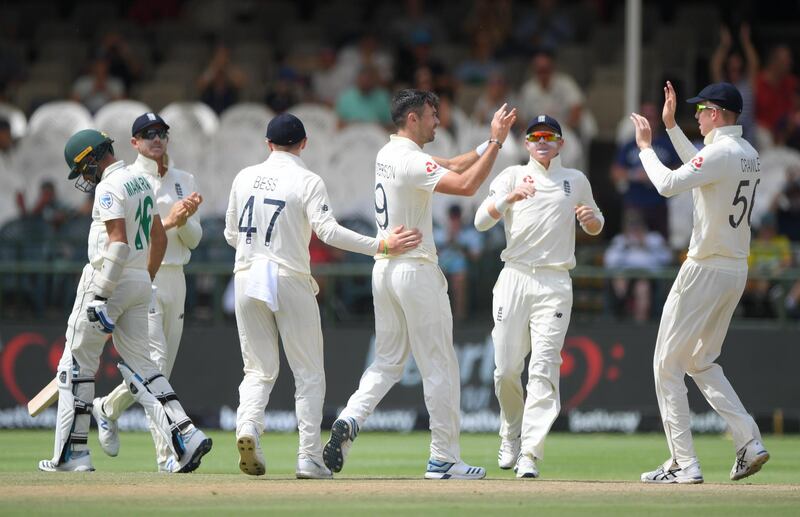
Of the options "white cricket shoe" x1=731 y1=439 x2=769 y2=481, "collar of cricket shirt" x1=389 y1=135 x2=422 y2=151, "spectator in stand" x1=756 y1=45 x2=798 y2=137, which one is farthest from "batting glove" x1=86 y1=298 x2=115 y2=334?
"spectator in stand" x1=756 y1=45 x2=798 y2=137

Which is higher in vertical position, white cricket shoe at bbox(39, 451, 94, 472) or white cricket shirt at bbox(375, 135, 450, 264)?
white cricket shirt at bbox(375, 135, 450, 264)

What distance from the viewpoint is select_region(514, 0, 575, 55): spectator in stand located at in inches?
880

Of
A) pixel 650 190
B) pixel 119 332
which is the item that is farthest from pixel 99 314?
pixel 650 190

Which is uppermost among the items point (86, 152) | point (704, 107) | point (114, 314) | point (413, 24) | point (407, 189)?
point (413, 24)

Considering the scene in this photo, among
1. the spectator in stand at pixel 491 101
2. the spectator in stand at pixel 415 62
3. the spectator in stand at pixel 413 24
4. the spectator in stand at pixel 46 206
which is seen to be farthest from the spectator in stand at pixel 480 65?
the spectator in stand at pixel 46 206

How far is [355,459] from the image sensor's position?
13109 millimetres

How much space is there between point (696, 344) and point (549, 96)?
982 centimetres

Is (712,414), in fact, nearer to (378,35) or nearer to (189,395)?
(189,395)

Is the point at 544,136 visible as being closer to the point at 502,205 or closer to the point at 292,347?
the point at 502,205

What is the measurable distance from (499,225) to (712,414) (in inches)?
130

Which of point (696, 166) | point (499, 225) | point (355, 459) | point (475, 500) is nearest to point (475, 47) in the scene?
point (499, 225)

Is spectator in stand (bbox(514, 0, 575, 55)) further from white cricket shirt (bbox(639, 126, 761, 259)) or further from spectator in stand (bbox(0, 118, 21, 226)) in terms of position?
white cricket shirt (bbox(639, 126, 761, 259))

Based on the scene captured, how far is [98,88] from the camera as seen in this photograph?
70.0 ft

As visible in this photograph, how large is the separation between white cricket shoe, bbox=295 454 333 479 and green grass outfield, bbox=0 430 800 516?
14 centimetres
